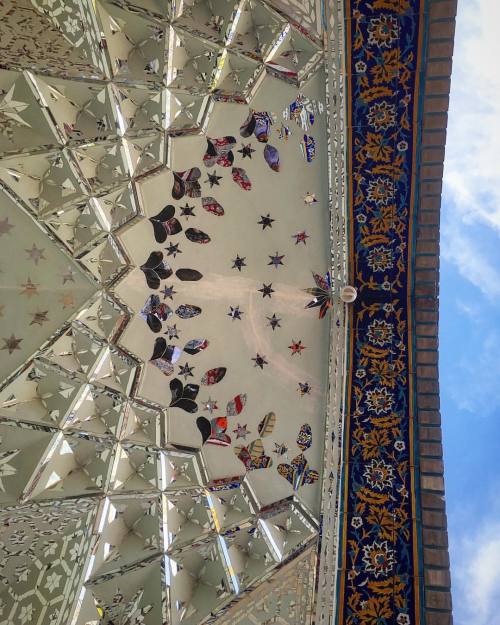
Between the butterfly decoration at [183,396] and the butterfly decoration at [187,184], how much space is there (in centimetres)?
133

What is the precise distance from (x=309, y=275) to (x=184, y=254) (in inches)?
37.0

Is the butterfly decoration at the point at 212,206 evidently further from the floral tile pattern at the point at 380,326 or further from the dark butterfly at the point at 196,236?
the floral tile pattern at the point at 380,326

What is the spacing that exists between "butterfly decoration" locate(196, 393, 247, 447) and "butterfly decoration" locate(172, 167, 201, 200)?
1543 millimetres

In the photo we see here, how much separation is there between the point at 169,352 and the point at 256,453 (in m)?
0.98

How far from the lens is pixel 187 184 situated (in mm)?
4289

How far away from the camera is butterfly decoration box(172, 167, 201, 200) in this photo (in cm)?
425

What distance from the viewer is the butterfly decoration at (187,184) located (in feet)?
14.0

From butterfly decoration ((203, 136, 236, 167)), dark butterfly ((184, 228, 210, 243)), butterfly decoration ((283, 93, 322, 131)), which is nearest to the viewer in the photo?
butterfly decoration ((283, 93, 322, 131))

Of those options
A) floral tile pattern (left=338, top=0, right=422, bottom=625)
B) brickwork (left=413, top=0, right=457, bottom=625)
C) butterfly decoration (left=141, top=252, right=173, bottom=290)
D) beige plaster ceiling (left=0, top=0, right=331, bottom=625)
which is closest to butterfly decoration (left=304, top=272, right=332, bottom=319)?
beige plaster ceiling (left=0, top=0, right=331, bottom=625)

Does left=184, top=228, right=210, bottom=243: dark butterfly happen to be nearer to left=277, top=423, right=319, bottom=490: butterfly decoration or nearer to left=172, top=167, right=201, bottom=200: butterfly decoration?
left=172, top=167, right=201, bottom=200: butterfly decoration

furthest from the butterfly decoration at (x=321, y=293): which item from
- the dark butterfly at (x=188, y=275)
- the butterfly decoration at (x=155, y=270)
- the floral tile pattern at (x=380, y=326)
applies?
the butterfly decoration at (x=155, y=270)

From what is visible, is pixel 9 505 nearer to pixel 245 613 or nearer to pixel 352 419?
pixel 245 613

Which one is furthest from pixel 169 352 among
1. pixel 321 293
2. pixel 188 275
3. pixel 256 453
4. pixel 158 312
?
pixel 321 293

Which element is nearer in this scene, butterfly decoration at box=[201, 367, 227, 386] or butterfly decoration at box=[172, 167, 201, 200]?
butterfly decoration at box=[172, 167, 201, 200]
